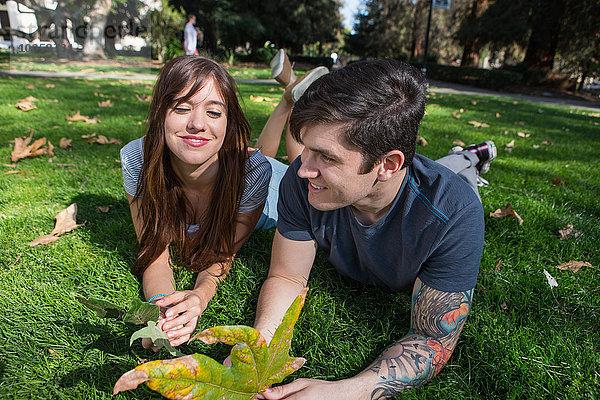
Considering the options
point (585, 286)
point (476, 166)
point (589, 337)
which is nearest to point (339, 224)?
point (589, 337)

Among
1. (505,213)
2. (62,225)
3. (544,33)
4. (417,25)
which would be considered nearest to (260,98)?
(62,225)

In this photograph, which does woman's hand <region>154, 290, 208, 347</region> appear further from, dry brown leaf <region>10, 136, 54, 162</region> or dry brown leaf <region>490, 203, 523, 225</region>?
dry brown leaf <region>10, 136, 54, 162</region>

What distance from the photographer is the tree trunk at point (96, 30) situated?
22.0m

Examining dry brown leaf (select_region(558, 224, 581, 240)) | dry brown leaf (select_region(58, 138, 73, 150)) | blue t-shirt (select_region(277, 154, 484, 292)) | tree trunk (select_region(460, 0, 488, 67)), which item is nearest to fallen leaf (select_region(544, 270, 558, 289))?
dry brown leaf (select_region(558, 224, 581, 240))

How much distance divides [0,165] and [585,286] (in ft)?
15.0

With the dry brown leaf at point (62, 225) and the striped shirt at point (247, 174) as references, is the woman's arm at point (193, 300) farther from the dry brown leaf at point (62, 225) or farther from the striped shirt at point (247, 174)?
the dry brown leaf at point (62, 225)

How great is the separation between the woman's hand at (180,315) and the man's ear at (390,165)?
925 mm

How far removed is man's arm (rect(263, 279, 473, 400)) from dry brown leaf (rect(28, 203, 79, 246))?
191cm

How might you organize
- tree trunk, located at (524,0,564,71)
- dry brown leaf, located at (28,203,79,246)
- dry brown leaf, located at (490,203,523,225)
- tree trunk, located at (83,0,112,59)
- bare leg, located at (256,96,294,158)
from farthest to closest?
1. tree trunk, located at (83,0,112,59)
2. tree trunk, located at (524,0,564,71)
3. bare leg, located at (256,96,294,158)
4. dry brown leaf, located at (490,203,523,225)
5. dry brown leaf, located at (28,203,79,246)

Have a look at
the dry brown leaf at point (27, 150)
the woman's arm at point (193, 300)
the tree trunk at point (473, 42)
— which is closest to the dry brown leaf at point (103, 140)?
the dry brown leaf at point (27, 150)

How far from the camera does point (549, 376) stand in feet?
5.17

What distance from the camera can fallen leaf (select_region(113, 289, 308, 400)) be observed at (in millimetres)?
845

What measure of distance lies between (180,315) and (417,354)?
3.10ft

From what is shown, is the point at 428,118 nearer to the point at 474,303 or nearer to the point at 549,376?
the point at 474,303
